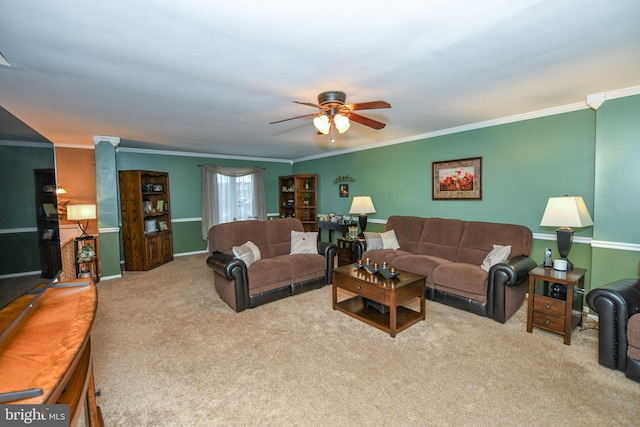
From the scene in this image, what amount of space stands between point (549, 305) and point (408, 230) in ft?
7.01

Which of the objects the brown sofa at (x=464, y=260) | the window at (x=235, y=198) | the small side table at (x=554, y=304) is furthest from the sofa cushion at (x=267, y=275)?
the window at (x=235, y=198)

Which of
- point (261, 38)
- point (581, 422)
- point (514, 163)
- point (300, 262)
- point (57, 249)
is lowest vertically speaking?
point (581, 422)

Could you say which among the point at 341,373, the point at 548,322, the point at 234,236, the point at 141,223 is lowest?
the point at 341,373

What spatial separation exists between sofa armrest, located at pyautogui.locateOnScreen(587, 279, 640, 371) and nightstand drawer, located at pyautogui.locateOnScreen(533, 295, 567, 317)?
1.28ft

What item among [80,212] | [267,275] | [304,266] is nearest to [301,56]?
[267,275]

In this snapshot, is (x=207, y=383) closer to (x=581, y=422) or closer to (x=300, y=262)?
(x=300, y=262)

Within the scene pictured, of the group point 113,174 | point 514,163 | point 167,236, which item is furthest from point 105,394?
point 514,163

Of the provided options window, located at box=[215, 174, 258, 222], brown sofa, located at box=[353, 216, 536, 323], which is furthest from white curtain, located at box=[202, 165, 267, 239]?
brown sofa, located at box=[353, 216, 536, 323]

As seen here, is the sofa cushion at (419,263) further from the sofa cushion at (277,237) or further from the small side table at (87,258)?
the small side table at (87,258)

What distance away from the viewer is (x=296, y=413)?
6.08 ft

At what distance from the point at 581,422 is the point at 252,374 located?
2.17 meters

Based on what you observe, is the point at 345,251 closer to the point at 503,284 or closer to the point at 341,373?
the point at 503,284

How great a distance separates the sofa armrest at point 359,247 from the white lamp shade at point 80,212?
4.06 metres

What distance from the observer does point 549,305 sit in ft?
8.95
